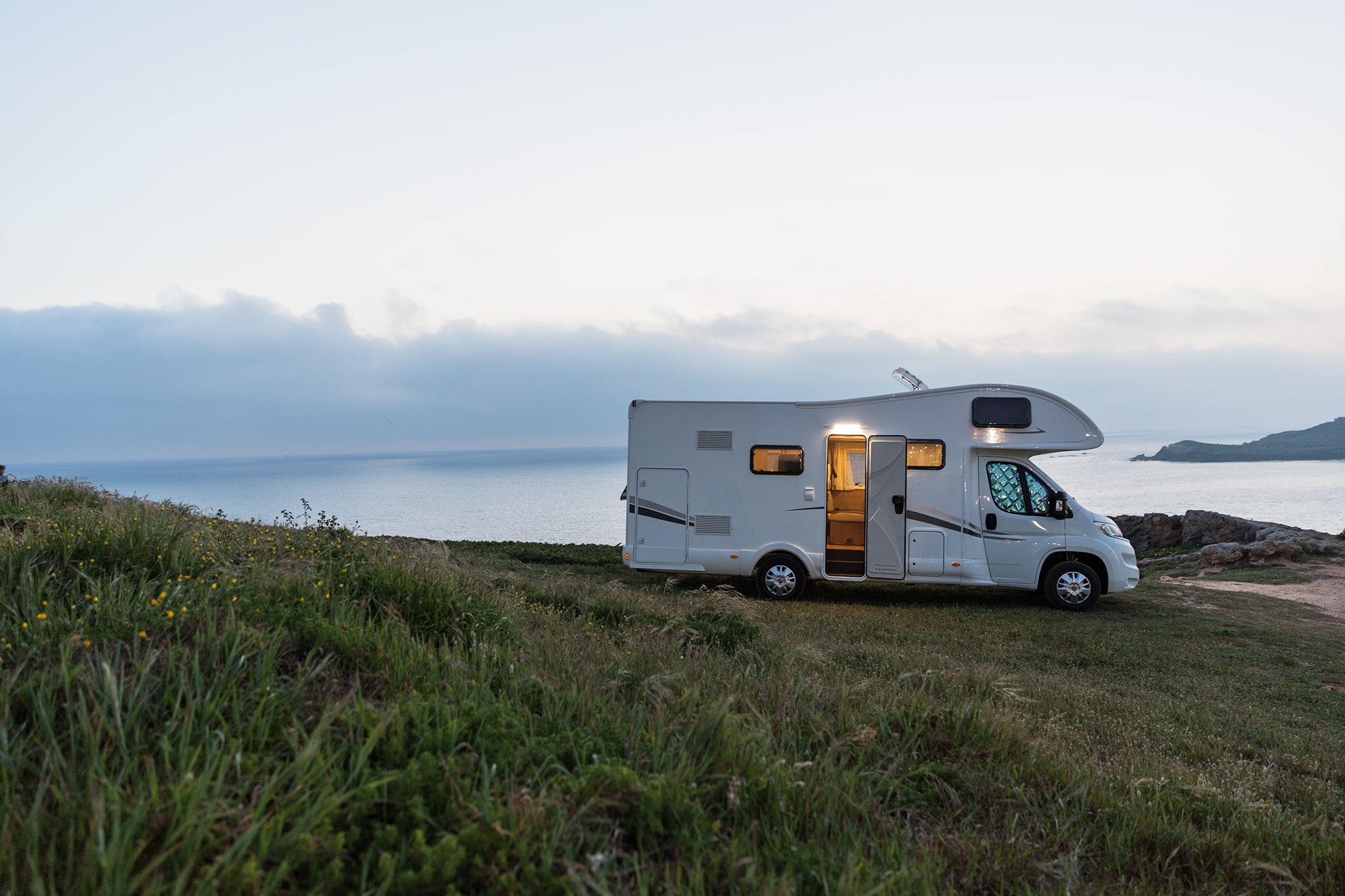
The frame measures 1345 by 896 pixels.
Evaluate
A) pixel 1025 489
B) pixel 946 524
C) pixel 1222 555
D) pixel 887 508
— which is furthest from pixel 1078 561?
pixel 1222 555

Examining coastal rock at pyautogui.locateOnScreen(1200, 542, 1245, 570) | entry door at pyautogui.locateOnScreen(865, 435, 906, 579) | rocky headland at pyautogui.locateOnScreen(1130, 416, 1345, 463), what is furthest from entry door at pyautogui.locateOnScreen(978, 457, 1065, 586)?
rocky headland at pyautogui.locateOnScreen(1130, 416, 1345, 463)

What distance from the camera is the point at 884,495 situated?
35.6 feet

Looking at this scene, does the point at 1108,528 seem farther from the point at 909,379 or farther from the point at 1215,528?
the point at 1215,528

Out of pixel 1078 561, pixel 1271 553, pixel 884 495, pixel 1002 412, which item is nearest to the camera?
pixel 1002 412

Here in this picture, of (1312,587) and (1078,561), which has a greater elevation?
(1078,561)

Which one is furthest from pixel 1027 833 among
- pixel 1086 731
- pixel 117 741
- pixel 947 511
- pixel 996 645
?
pixel 947 511

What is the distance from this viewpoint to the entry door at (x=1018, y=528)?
10.7 m

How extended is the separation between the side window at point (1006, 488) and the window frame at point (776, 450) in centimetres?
273

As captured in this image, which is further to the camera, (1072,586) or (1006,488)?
(1006,488)

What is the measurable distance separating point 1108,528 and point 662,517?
6668 mm

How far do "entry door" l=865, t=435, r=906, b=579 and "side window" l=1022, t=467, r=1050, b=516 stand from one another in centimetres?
185

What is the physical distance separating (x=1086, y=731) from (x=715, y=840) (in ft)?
11.0

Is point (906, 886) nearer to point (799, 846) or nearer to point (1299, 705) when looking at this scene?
point (799, 846)

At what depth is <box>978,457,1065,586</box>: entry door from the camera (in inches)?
423
